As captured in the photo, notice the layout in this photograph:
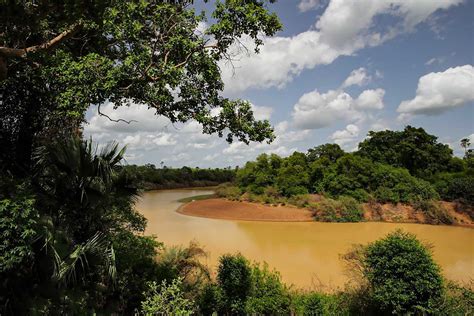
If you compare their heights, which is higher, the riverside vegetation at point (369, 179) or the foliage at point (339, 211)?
the riverside vegetation at point (369, 179)

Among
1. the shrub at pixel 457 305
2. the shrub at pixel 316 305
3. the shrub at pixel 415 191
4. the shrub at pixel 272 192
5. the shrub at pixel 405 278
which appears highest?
the shrub at pixel 415 191

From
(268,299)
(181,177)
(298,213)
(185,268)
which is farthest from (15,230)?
(181,177)

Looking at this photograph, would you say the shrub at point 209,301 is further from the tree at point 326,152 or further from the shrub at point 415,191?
the tree at point 326,152

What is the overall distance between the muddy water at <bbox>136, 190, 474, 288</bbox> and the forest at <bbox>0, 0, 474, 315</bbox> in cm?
318

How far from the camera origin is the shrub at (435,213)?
22750mm

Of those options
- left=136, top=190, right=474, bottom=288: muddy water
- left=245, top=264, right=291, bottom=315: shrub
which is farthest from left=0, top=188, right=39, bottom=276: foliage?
left=136, top=190, right=474, bottom=288: muddy water

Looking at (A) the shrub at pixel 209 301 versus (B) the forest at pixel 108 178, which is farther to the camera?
(A) the shrub at pixel 209 301

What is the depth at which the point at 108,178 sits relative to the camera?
580 cm

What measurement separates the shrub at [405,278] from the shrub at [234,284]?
106 inches

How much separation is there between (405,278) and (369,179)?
2159 centimetres

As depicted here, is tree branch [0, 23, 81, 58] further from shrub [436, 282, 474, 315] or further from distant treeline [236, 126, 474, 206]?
distant treeline [236, 126, 474, 206]

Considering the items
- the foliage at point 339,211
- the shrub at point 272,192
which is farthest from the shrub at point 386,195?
the shrub at point 272,192

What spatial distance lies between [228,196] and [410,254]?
2630 centimetres

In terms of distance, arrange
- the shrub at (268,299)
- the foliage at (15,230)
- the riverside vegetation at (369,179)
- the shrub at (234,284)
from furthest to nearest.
→ the riverside vegetation at (369,179) → the shrub at (234,284) → the shrub at (268,299) → the foliage at (15,230)
